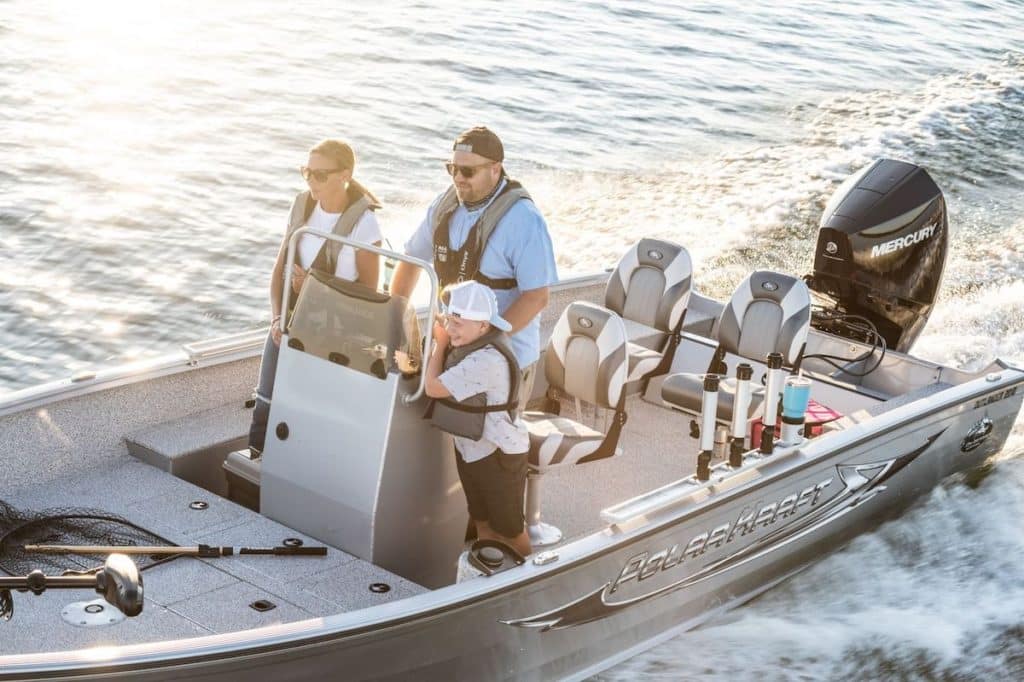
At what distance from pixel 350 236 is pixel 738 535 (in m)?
1.67

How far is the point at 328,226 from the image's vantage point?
4.28 meters

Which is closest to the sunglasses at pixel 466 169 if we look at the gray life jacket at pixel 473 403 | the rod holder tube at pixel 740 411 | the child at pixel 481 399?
the child at pixel 481 399

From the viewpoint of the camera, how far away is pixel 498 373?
3.72 metres

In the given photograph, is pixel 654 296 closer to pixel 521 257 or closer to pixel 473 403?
pixel 521 257

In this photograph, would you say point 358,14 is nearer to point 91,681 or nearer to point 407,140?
point 407,140

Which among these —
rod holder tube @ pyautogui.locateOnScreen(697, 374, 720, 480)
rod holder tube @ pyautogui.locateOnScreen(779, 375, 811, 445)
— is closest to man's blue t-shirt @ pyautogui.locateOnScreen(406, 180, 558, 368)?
rod holder tube @ pyautogui.locateOnScreen(697, 374, 720, 480)

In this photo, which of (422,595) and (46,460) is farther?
(46,460)

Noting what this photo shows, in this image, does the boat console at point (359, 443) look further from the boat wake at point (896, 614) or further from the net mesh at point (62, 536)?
the boat wake at point (896, 614)

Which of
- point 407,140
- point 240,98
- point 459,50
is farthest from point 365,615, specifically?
point 459,50

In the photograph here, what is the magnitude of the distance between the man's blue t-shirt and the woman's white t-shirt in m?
0.31

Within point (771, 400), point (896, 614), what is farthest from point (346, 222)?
point (896, 614)

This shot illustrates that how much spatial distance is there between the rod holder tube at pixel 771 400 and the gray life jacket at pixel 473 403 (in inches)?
33.6

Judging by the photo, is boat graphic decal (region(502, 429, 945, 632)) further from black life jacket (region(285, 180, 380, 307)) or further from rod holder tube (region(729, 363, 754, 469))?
black life jacket (region(285, 180, 380, 307))

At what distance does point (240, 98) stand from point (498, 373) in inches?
367
